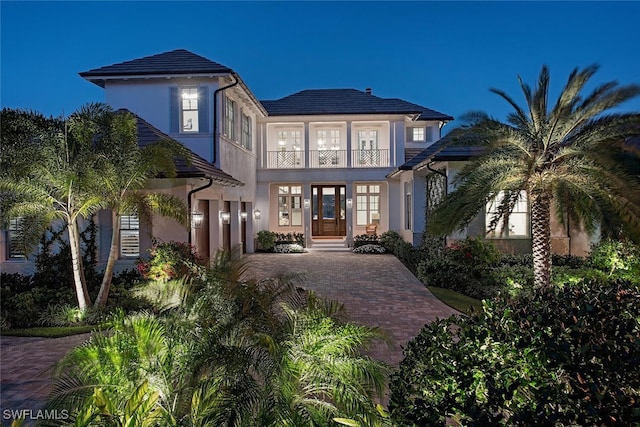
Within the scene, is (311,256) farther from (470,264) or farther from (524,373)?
Answer: (524,373)

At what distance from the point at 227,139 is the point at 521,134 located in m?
10.1

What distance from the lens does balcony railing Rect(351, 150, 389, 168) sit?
23000 millimetres

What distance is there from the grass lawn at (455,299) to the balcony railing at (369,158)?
38.4 ft

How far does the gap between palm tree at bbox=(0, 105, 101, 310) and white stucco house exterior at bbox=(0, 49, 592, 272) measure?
9.82 feet

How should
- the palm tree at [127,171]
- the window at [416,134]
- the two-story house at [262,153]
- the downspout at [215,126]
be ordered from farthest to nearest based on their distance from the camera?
the window at [416,134] → the downspout at [215,126] → the two-story house at [262,153] → the palm tree at [127,171]

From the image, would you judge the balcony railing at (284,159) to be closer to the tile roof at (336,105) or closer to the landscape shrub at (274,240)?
the tile roof at (336,105)

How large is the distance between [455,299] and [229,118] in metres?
10.4

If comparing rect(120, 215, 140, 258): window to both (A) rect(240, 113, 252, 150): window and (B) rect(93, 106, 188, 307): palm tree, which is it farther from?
(A) rect(240, 113, 252, 150): window

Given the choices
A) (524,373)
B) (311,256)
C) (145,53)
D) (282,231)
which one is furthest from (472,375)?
(145,53)

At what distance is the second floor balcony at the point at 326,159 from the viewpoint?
75.7ft

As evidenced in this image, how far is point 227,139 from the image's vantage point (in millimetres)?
16266

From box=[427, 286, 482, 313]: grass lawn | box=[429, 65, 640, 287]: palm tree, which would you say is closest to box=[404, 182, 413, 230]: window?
box=[427, 286, 482, 313]: grass lawn

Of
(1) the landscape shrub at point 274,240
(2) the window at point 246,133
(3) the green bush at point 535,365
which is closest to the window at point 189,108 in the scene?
(2) the window at point 246,133

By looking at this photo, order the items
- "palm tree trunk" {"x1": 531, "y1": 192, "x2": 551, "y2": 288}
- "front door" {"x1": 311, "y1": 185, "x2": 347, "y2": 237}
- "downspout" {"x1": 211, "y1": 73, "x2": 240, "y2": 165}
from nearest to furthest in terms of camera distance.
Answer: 1. "palm tree trunk" {"x1": 531, "y1": 192, "x2": 551, "y2": 288}
2. "downspout" {"x1": 211, "y1": 73, "x2": 240, "y2": 165}
3. "front door" {"x1": 311, "y1": 185, "x2": 347, "y2": 237}
